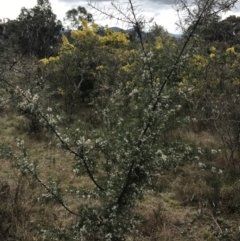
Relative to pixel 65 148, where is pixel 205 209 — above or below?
below

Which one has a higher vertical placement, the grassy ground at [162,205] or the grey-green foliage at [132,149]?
the grey-green foliage at [132,149]

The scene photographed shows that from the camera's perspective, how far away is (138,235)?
13.4 feet

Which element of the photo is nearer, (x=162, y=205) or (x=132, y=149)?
(x=132, y=149)

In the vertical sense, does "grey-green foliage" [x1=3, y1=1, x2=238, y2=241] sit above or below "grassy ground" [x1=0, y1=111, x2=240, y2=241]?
above

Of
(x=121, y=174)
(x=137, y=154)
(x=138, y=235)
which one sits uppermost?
(x=137, y=154)

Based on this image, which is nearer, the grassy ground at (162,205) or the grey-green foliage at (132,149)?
the grey-green foliage at (132,149)

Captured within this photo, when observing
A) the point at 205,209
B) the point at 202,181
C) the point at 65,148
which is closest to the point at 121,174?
the point at 65,148

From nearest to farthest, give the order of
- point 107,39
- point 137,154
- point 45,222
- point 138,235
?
1. point 137,154
2. point 138,235
3. point 45,222
4. point 107,39

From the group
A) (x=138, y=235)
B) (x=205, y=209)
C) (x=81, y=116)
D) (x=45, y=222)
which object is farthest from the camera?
(x=81, y=116)

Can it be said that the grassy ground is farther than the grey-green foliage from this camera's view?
Yes

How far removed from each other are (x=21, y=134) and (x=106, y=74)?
141 inches

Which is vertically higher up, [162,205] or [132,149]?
[132,149]

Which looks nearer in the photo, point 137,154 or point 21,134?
point 137,154

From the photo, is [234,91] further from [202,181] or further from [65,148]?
[65,148]
